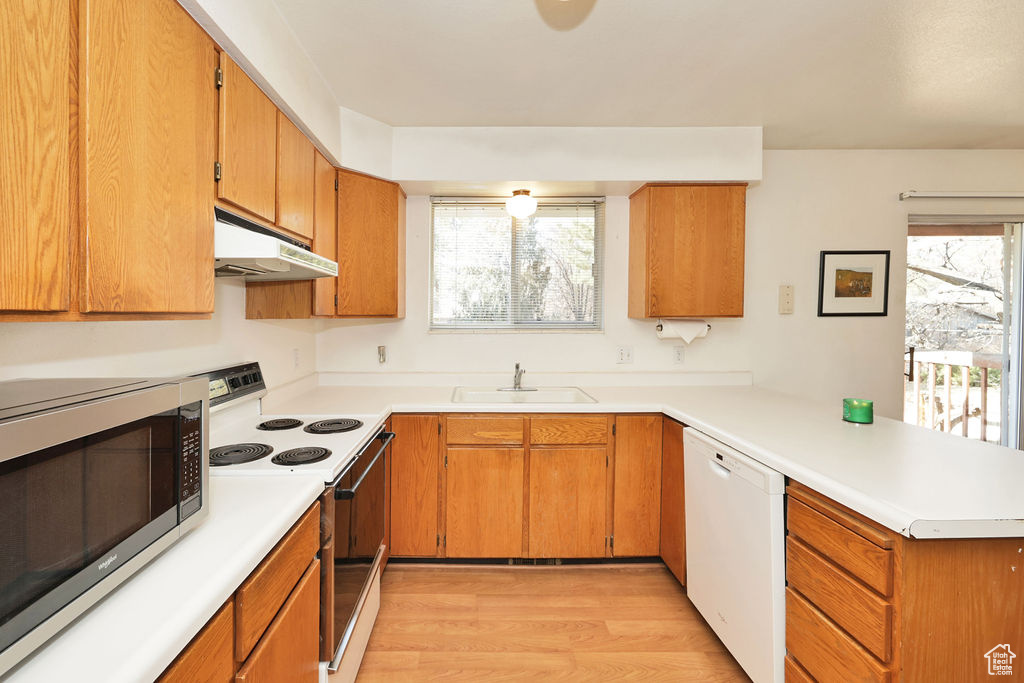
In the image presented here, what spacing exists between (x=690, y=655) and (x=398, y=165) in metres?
2.68

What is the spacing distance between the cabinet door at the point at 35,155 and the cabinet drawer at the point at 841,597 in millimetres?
1833

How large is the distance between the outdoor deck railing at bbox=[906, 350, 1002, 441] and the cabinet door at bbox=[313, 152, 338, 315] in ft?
11.9

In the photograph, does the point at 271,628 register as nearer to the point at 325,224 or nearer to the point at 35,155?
the point at 35,155

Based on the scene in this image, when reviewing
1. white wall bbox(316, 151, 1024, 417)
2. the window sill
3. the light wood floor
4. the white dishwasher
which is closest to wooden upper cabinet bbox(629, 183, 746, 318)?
white wall bbox(316, 151, 1024, 417)

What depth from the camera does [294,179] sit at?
1762 millimetres

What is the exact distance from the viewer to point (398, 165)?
2.44 m

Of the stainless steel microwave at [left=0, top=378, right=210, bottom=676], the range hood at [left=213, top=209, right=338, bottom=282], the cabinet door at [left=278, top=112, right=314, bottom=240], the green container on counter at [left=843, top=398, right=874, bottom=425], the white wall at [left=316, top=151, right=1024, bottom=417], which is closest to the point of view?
the stainless steel microwave at [left=0, top=378, right=210, bottom=676]

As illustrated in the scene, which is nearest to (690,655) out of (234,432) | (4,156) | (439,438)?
(439,438)

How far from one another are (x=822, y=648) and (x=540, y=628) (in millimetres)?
1065

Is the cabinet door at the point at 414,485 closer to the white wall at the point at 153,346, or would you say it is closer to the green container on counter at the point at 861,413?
the white wall at the point at 153,346

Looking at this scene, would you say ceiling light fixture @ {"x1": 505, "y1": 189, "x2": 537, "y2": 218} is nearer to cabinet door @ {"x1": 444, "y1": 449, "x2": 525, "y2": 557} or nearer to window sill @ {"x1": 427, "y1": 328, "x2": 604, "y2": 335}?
window sill @ {"x1": 427, "y1": 328, "x2": 604, "y2": 335}

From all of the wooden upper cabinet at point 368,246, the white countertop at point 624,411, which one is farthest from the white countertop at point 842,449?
the wooden upper cabinet at point 368,246

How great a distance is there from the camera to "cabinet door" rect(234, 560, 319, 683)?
3.01ft

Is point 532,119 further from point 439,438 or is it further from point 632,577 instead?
point 632,577
